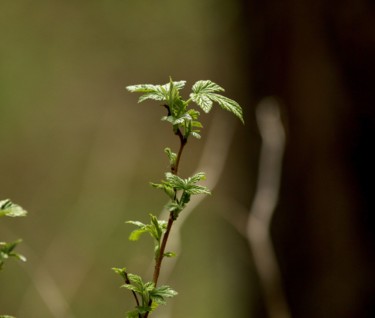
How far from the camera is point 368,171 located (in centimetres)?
112

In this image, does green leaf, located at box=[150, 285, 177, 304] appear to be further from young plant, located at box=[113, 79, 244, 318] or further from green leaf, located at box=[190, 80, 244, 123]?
green leaf, located at box=[190, 80, 244, 123]

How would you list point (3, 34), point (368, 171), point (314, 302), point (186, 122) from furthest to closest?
point (3, 34)
point (314, 302)
point (368, 171)
point (186, 122)

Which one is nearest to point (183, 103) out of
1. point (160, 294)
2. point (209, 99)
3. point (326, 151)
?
point (209, 99)

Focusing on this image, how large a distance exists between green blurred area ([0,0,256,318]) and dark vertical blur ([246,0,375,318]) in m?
0.34

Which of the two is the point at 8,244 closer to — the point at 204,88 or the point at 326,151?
the point at 204,88

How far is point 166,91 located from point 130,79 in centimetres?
123

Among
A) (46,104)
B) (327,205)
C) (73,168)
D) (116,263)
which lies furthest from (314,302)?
(46,104)

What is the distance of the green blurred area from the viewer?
1.55m

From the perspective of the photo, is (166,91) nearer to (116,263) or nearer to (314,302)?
(314,302)

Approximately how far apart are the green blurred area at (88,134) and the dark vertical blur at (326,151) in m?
0.34

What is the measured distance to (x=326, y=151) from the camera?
117 cm

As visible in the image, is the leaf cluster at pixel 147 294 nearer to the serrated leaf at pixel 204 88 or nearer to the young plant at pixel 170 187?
the young plant at pixel 170 187

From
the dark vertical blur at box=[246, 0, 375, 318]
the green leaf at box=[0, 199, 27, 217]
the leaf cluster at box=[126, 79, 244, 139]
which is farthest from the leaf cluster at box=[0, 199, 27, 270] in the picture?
the dark vertical blur at box=[246, 0, 375, 318]

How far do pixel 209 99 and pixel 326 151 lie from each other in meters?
0.85
